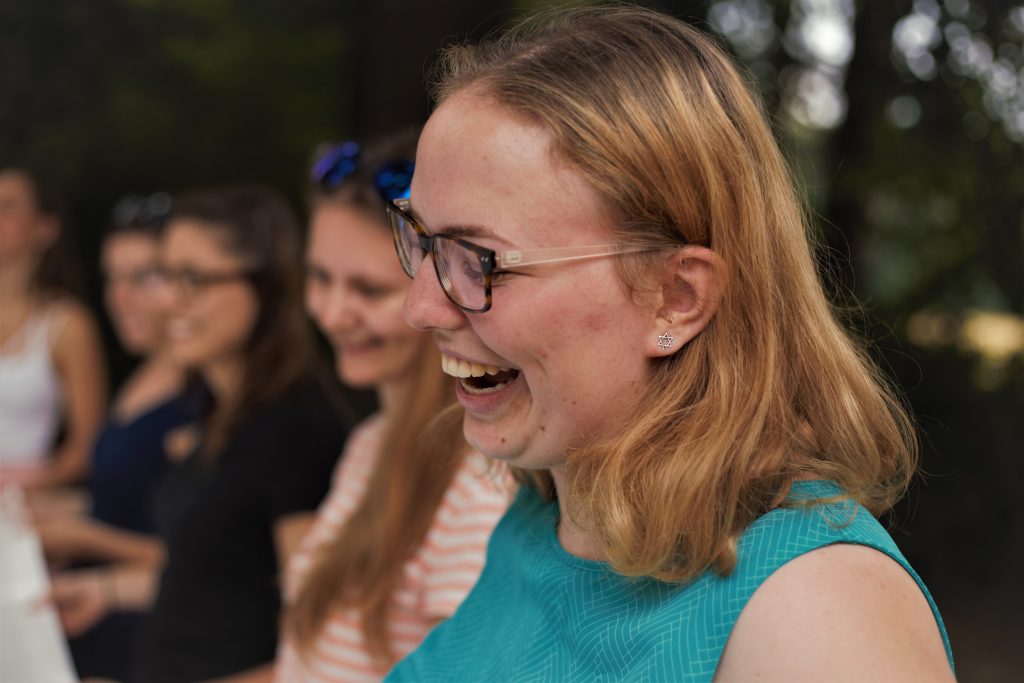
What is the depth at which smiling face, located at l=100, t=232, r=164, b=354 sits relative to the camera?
440 centimetres

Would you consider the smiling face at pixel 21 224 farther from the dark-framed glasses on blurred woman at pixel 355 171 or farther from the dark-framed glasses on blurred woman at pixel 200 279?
the dark-framed glasses on blurred woman at pixel 355 171

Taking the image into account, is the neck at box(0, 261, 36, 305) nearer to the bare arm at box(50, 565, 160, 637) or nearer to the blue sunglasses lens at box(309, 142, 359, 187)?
the bare arm at box(50, 565, 160, 637)

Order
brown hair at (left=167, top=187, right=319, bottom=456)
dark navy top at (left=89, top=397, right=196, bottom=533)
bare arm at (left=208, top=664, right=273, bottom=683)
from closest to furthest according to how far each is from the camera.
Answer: bare arm at (left=208, top=664, right=273, bottom=683) < brown hair at (left=167, top=187, right=319, bottom=456) < dark navy top at (left=89, top=397, right=196, bottom=533)

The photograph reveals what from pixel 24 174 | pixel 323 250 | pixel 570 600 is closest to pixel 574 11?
pixel 570 600

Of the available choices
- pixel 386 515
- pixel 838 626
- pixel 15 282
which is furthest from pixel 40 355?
pixel 838 626

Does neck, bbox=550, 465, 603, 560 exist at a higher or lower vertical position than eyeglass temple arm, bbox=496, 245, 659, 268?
lower

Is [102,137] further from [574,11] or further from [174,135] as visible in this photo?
[574,11]

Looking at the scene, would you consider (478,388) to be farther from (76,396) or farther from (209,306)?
(76,396)

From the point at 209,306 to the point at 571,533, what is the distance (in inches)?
80.0

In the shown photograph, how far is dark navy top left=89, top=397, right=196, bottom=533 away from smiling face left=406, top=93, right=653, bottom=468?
8.48ft

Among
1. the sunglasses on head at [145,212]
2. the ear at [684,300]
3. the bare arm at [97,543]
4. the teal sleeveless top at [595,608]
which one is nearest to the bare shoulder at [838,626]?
the teal sleeveless top at [595,608]

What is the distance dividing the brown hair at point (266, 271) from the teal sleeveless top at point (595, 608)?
4.98 ft

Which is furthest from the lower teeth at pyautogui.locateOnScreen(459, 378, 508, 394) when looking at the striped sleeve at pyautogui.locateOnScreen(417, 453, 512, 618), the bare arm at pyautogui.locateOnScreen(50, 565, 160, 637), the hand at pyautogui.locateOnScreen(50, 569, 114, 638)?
the hand at pyautogui.locateOnScreen(50, 569, 114, 638)

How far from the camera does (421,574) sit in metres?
1.99
